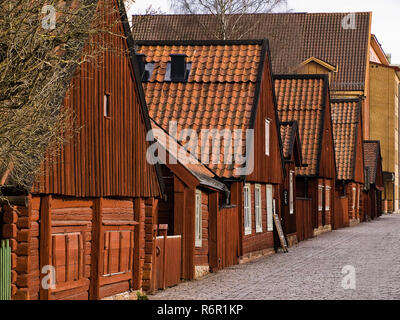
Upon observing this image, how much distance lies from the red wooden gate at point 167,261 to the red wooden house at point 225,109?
2.48 meters

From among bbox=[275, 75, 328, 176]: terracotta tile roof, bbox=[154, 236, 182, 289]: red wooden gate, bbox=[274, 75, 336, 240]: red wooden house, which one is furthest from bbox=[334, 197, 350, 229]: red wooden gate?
bbox=[154, 236, 182, 289]: red wooden gate

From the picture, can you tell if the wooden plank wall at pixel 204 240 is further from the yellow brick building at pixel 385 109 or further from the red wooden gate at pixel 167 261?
the yellow brick building at pixel 385 109

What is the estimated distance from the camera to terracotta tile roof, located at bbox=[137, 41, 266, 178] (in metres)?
23.7

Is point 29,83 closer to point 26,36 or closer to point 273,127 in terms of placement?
point 26,36

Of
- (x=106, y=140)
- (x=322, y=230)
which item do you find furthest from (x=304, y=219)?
(x=106, y=140)

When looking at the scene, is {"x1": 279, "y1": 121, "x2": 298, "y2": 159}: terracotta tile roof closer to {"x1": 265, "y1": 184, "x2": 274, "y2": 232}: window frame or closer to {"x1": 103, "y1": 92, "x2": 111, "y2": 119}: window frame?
{"x1": 265, "y1": 184, "x2": 274, "y2": 232}: window frame

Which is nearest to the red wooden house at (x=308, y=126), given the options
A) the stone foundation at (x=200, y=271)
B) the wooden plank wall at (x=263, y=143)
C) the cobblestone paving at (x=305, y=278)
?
the wooden plank wall at (x=263, y=143)

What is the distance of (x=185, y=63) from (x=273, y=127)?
467 centimetres

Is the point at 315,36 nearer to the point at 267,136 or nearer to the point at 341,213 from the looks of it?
the point at 341,213

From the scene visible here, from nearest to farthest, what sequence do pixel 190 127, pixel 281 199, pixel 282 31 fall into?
pixel 190 127
pixel 281 199
pixel 282 31

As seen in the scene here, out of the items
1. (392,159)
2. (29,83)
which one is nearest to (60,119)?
(29,83)

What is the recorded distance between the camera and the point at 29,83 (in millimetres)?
10844

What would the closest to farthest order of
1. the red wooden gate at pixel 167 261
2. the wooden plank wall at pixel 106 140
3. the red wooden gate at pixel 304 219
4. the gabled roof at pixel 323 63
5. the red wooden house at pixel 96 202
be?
1. the red wooden house at pixel 96 202
2. the wooden plank wall at pixel 106 140
3. the red wooden gate at pixel 167 261
4. the red wooden gate at pixel 304 219
5. the gabled roof at pixel 323 63

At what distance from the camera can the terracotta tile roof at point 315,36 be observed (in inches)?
2699
